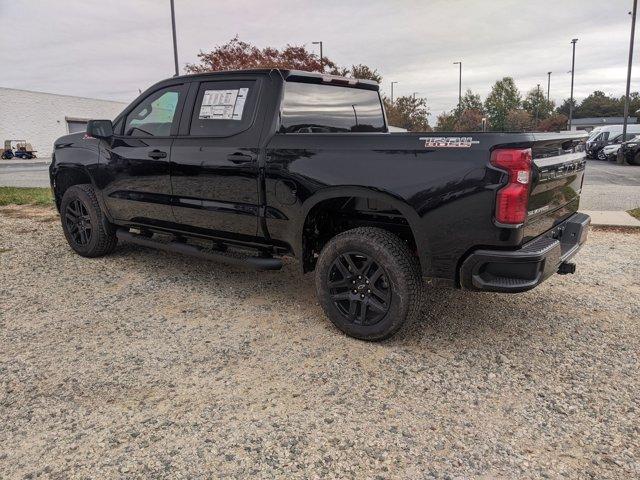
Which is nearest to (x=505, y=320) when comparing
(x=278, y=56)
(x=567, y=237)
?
(x=567, y=237)

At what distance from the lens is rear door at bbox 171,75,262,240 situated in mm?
4066

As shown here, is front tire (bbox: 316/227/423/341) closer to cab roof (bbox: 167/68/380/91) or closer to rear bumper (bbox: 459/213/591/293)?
rear bumper (bbox: 459/213/591/293)

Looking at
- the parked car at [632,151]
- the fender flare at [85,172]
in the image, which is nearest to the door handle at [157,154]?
the fender flare at [85,172]

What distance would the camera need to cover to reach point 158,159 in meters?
4.68

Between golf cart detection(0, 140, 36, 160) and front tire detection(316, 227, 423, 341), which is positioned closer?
front tire detection(316, 227, 423, 341)

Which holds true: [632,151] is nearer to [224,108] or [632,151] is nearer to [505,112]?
[224,108]

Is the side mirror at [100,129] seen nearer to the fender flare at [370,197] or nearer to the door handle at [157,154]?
the door handle at [157,154]

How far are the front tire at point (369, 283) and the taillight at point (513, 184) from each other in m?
0.74

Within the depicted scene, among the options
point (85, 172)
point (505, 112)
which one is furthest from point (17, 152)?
point (505, 112)

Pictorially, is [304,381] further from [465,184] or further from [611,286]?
[611,286]

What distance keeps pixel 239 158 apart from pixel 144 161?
4.17 ft

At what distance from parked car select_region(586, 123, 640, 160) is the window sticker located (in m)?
29.5

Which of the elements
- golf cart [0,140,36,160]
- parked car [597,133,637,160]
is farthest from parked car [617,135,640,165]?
golf cart [0,140,36,160]

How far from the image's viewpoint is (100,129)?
510 centimetres
